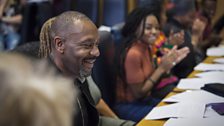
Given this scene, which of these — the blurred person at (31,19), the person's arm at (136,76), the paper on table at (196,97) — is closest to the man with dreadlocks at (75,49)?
the paper on table at (196,97)

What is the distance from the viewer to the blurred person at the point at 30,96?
631 mm

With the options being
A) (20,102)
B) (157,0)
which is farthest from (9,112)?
(157,0)

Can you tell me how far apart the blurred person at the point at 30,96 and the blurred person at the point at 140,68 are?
1409 mm

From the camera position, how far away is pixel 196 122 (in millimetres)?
1410

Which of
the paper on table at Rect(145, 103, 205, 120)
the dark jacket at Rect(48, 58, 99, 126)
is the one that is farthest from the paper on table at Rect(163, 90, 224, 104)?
the dark jacket at Rect(48, 58, 99, 126)

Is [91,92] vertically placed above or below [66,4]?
below

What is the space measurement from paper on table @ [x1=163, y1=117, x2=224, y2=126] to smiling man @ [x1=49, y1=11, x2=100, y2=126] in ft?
1.02

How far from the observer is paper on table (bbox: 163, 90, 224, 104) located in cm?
168

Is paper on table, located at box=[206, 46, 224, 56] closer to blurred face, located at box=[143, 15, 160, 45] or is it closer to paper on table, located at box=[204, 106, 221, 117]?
blurred face, located at box=[143, 15, 160, 45]

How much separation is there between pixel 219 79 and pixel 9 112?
154 centimetres

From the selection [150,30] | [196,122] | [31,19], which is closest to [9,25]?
[31,19]

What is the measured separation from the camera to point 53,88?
69 centimetres

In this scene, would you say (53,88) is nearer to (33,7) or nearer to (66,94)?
(66,94)

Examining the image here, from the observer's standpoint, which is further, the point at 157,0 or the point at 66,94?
the point at 157,0
